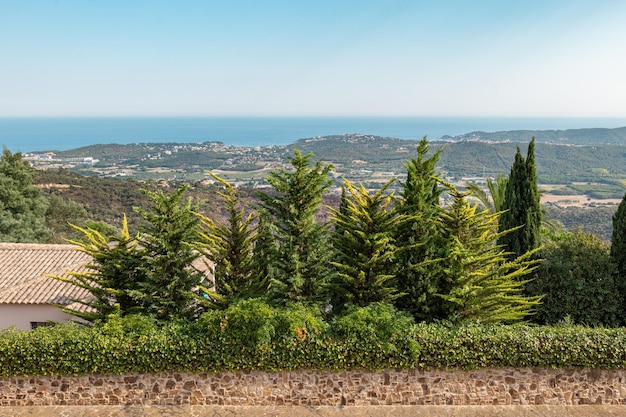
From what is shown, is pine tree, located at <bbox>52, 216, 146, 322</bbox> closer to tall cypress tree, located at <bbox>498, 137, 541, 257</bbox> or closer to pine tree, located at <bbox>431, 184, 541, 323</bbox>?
pine tree, located at <bbox>431, 184, 541, 323</bbox>

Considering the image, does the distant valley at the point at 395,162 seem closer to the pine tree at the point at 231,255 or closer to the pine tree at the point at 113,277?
the pine tree at the point at 231,255

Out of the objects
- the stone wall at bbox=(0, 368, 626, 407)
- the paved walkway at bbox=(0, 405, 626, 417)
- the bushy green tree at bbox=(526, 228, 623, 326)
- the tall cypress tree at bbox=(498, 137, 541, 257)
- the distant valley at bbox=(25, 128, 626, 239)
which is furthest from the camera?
the distant valley at bbox=(25, 128, 626, 239)

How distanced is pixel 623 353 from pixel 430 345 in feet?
11.5

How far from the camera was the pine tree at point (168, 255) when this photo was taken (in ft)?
29.0

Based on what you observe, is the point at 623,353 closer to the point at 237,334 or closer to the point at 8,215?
the point at 237,334

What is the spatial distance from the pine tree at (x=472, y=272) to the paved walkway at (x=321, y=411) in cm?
170

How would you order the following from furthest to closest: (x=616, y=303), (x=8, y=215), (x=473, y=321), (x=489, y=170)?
1. (x=489, y=170)
2. (x=8, y=215)
3. (x=616, y=303)
4. (x=473, y=321)

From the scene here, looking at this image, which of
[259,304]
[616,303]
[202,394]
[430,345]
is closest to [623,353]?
[616,303]

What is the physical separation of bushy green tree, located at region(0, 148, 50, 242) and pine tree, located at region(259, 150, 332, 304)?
19146 mm

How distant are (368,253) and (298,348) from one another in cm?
237

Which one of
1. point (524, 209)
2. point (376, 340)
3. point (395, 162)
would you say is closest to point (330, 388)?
point (376, 340)

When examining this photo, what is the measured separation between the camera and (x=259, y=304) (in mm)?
8109

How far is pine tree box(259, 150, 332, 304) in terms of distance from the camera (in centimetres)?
893

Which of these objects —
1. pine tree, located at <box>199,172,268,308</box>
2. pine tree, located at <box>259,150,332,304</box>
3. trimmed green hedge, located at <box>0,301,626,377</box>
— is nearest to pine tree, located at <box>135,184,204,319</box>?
pine tree, located at <box>199,172,268,308</box>
